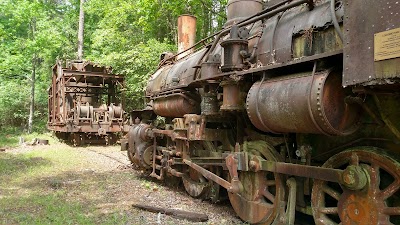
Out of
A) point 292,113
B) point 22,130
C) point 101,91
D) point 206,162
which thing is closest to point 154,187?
point 206,162

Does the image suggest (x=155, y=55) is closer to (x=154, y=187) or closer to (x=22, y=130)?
(x=154, y=187)

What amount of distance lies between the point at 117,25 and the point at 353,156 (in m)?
15.6

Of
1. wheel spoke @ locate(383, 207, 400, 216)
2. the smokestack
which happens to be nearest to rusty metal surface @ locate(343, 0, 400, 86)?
wheel spoke @ locate(383, 207, 400, 216)

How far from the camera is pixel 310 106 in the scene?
3.12 metres

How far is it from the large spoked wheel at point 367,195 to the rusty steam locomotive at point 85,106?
1205 centimetres

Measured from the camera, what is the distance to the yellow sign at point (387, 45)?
2.40 meters

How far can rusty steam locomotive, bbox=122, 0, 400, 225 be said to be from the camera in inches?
108

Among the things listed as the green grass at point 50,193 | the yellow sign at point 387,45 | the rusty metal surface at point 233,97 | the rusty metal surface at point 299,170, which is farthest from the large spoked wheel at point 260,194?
the yellow sign at point 387,45

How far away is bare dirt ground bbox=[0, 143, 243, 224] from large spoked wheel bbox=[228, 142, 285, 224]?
340 mm

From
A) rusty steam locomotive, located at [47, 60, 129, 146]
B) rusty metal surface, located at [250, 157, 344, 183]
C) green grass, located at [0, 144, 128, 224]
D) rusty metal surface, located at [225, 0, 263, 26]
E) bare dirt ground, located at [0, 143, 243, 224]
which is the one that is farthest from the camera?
rusty steam locomotive, located at [47, 60, 129, 146]

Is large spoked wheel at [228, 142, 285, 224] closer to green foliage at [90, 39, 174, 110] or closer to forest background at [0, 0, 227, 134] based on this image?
forest background at [0, 0, 227, 134]

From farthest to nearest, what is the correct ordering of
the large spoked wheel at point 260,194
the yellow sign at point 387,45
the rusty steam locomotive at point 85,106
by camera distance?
1. the rusty steam locomotive at point 85,106
2. the large spoked wheel at point 260,194
3. the yellow sign at point 387,45

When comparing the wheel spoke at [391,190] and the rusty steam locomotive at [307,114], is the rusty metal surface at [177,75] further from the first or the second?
the wheel spoke at [391,190]

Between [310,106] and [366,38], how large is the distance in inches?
29.2
